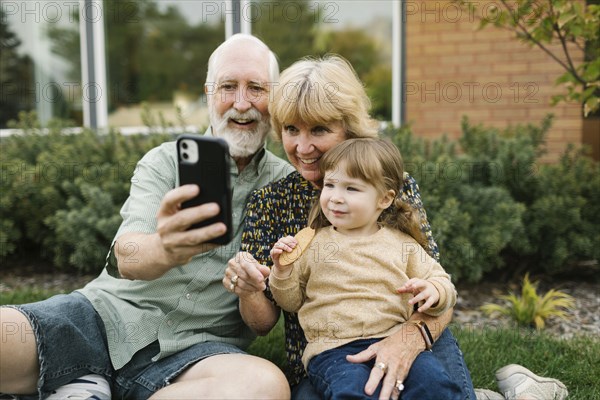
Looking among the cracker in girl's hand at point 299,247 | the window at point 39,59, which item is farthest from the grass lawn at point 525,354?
the window at point 39,59

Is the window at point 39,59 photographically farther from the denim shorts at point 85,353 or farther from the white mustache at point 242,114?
the denim shorts at point 85,353

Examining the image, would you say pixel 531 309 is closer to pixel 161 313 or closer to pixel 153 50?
pixel 161 313

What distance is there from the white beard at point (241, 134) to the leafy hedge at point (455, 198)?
188 cm

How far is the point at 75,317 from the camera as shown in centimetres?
230

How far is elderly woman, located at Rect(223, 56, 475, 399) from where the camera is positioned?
2.18m

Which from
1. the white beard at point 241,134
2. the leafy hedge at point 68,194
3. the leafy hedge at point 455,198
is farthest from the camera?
the leafy hedge at point 68,194

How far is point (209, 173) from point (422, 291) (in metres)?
0.80

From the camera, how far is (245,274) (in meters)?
2.06

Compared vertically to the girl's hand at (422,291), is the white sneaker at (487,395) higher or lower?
lower

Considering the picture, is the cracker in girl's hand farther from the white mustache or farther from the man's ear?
the white mustache

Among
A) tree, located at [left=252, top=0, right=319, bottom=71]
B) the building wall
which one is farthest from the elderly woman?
tree, located at [left=252, top=0, right=319, bottom=71]

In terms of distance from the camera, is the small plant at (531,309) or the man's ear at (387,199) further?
the small plant at (531,309)

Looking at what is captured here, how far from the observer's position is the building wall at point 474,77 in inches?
238

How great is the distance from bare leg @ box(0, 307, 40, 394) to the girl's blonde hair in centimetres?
104
